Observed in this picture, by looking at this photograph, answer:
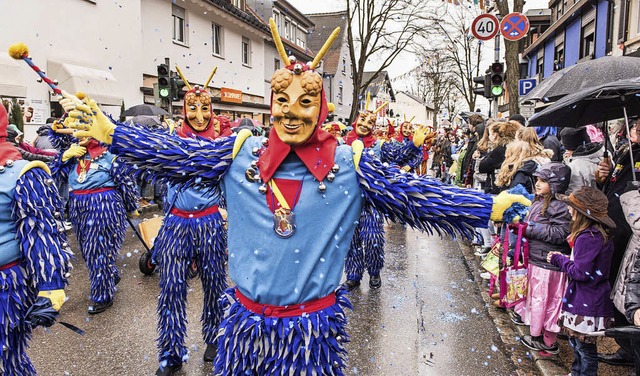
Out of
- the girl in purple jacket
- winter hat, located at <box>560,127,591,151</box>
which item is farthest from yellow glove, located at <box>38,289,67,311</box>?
winter hat, located at <box>560,127,591,151</box>

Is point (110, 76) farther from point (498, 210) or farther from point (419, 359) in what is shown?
point (498, 210)

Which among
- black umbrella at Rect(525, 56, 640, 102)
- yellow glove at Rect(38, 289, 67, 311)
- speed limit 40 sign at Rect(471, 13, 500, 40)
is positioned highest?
speed limit 40 sign at Rect(471, 13, 500, 40)

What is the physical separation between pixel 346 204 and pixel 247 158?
1.79 ft

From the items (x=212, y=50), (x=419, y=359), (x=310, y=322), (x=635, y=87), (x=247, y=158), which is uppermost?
(x=212, y=50)

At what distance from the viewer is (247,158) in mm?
2492

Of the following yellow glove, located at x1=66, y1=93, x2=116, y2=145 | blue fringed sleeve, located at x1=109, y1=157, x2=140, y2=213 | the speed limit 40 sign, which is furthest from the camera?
the speed limit 40 sign

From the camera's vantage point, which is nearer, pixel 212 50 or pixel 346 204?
pixel 346 204

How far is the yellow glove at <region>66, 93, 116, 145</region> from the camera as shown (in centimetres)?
242

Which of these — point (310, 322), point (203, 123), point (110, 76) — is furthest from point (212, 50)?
point (310, 322)

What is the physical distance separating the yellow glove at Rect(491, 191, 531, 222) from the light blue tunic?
63 cm

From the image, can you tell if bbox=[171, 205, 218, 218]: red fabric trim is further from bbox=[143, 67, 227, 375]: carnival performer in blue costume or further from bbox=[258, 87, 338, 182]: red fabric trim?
bbox=[258, 87, 338, 182]: red fabric trim

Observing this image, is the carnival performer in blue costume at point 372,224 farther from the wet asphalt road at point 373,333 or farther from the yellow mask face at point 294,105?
the yellow mask face at point 294,105

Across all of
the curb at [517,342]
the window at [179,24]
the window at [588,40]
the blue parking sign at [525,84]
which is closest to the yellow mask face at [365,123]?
the curb at [517,342]

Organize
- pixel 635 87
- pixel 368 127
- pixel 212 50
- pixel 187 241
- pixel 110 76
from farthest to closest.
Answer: pixel 212 50 → pixel 110 76 → pixel 368 127 → pixel 187 241 → pixel 635 87
